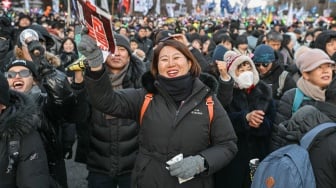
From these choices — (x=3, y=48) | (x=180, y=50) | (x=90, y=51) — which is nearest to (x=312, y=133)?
(x=180, y=50)

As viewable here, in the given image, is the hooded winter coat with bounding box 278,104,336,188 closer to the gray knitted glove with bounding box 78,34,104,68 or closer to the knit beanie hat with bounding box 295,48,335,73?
the knit beanie hat with bounding box 295,48,335,73

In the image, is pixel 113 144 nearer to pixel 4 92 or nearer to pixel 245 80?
pixel 4 92

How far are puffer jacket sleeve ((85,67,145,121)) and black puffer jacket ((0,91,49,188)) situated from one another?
0.45 m

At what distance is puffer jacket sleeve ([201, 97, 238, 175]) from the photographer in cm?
239

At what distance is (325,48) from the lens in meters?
5.02

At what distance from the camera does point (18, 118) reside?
2.42 m

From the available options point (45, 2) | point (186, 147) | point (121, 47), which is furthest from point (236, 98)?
point (45, 2)

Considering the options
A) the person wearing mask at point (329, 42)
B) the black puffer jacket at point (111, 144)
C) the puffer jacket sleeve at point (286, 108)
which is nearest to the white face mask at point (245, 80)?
the puffer jacket sleeve at point (286, 108)

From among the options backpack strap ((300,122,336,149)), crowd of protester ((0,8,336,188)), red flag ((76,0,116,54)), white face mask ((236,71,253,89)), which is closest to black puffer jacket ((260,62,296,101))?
crowd of protester ((0,8,336,188))

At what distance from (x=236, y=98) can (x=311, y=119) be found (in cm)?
149

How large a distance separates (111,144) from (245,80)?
1294 millimetres

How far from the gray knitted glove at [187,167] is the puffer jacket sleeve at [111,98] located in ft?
1.56

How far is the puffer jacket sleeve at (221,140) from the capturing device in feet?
7.84

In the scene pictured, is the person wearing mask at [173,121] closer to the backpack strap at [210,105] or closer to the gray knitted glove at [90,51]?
the backpack strap at [210,105]
